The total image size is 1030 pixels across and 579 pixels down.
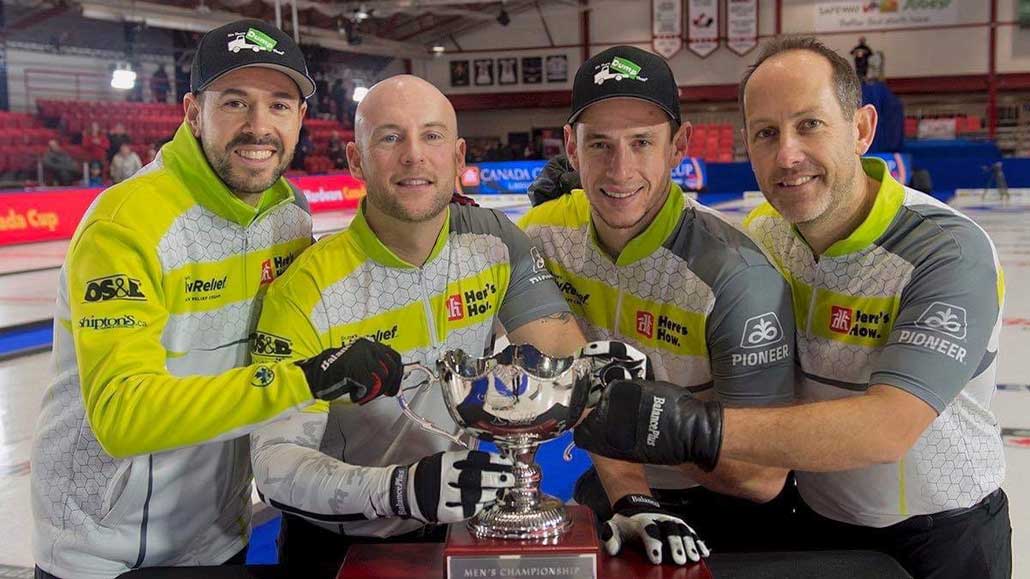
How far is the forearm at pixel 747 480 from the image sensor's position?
8.05 ft

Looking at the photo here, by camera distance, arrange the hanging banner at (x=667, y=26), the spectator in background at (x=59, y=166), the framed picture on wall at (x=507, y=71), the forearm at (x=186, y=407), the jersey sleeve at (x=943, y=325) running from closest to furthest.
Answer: the forearm at (x=186, y=407)
the jersey sleeve at (x=943, y=325)
the spectator in background at (x=59, y=166)
the hanging banner at (x=667, y=26)
the framed picture on wall at (x=507, y=71)

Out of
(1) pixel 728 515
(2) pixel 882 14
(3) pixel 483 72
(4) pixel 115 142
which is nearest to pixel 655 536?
(1) pixel 728 515

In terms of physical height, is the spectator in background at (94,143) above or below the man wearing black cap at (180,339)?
above

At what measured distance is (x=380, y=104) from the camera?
2551mm

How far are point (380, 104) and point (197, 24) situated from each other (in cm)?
2203

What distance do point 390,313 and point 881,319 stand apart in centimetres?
122

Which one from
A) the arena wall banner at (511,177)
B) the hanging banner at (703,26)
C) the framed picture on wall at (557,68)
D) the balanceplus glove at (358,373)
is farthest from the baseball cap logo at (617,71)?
the framed picture on wall at (557,68)

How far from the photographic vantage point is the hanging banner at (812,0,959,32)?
26.8 m

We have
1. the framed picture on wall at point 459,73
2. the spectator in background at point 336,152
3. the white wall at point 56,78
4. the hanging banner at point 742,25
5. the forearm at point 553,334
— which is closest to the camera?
the forearm at point 553,334

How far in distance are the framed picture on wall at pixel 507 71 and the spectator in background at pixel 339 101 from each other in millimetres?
5085

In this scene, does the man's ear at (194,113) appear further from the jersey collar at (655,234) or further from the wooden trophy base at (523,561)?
the wooden trophy base at (523,561)

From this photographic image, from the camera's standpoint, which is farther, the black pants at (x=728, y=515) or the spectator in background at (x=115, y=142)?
the spectator in background at (x=115, y=142)

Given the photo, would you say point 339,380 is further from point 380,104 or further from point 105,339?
point 380,104

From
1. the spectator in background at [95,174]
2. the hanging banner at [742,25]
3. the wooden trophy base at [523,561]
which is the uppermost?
the hanging banner at [742,25]
